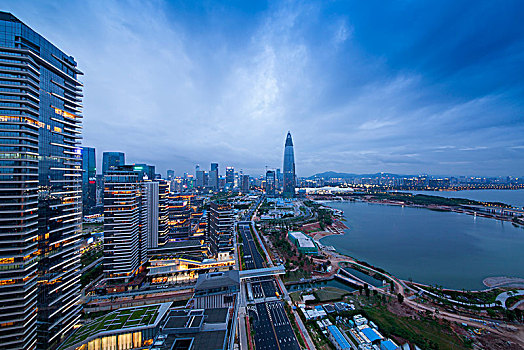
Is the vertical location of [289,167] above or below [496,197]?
above

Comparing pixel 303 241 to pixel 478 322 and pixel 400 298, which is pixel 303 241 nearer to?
pixel 400 298

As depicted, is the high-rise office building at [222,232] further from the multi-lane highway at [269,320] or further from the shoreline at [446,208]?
the shoreline at [446,208]

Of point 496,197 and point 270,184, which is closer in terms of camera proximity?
point 496,197

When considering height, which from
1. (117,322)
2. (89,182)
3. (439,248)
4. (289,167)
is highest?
(289,167)

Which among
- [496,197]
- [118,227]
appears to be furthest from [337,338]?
[496,197]

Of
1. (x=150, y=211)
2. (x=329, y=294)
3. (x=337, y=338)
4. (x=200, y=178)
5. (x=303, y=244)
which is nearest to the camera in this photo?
(x=337, y=338)

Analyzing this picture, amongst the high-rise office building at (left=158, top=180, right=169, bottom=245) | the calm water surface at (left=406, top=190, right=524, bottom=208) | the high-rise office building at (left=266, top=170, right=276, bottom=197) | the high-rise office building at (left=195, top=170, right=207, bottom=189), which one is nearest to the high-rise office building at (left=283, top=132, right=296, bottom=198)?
the high-rise office building at (left=266, top=170, right=276, bottom=197)

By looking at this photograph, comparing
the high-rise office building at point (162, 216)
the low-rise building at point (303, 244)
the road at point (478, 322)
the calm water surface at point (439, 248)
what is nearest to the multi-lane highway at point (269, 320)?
the low-rise building at point (303, 244)

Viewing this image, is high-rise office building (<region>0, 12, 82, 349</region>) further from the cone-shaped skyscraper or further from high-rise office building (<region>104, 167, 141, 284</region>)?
the cone-shaped skyscraper
